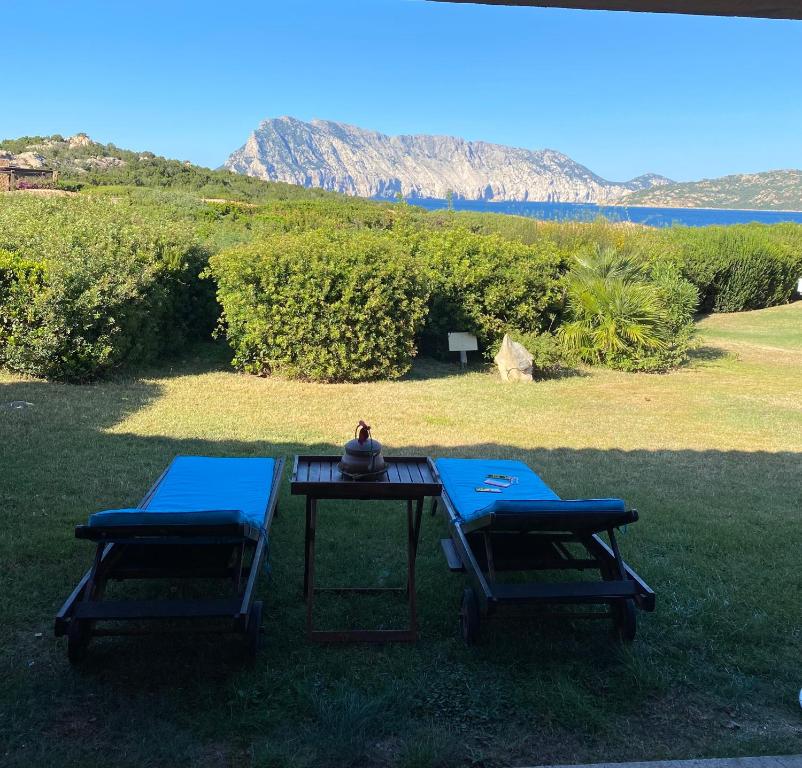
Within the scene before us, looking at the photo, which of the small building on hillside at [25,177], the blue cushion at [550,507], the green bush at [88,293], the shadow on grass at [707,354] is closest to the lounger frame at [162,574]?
the blue cushion at [550,507]

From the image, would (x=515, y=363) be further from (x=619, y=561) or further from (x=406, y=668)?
(x=406, y=668)

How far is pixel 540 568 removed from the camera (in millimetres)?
3684

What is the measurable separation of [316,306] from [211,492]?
493cm

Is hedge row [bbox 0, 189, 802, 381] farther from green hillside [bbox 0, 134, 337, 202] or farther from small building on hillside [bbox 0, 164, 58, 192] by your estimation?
green hillside [bbox 0, 134, 337, 202]

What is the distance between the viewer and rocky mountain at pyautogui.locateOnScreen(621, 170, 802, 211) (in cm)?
10069

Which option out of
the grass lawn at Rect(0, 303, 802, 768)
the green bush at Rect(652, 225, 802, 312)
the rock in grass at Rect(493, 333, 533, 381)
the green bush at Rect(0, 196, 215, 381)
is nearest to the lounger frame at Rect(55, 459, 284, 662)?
the grass lawn at Rect(0, 303, 802, 768)

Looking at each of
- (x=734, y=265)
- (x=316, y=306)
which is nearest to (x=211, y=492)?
(x=316, y=306)

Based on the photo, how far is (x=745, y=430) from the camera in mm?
7918

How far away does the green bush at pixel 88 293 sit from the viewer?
800cm

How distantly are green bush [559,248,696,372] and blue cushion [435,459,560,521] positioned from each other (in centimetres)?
616

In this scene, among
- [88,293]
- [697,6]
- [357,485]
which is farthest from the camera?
[88,293]

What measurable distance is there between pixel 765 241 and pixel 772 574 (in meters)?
17.7

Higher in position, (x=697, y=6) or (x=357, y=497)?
(x=697, y=6)

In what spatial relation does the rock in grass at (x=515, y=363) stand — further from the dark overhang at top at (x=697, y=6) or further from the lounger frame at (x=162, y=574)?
the dark overhang at top at (x=697, y=6)
